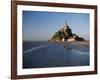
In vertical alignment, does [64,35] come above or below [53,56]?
above

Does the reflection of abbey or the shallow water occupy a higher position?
the reflection of abbey

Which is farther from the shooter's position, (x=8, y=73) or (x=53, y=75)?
(x=53, y=75)

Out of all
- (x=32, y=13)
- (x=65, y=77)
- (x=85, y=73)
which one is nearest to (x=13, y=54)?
(x=32, y=13)

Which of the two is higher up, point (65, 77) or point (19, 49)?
point (19, 49)

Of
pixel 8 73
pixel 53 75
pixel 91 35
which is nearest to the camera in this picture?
pixel 8 73

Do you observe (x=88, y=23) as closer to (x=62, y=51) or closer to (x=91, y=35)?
(x=91, y=35)
